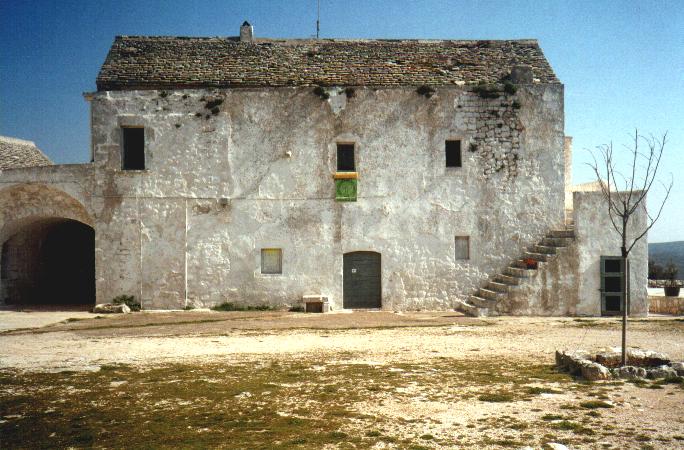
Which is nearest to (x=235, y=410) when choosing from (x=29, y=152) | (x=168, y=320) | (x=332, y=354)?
(x=332, y=354)

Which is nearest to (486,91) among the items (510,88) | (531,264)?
(510,88)

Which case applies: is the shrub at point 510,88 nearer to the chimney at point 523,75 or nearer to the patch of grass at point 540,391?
the chimney at point 523,75

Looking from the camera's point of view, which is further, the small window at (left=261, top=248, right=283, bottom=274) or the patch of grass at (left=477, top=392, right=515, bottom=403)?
the small window at (left=261, top=248, right=283, bottom=274)

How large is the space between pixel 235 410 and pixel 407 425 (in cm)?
204

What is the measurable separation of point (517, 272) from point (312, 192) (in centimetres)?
670

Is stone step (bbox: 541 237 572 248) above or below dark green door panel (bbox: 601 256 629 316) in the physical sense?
above

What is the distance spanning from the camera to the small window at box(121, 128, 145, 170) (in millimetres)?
16812

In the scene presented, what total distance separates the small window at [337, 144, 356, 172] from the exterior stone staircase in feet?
18.1

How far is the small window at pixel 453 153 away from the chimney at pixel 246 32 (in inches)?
317

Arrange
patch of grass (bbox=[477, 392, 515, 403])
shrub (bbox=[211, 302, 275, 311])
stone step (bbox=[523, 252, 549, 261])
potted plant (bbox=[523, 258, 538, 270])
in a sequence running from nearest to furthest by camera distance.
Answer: patch of grass (bbox=[477, 392, 515, 403]), stone step (bbox=[523, 252, 549, 261]), potted plant (bbox=[523, 258, 538, 270]), shrub (bbox=[211, 302, 275, 311])

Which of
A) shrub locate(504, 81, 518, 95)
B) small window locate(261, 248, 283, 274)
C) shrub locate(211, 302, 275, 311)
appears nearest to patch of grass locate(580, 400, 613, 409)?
shrub locate(211, 302, 275, 311)

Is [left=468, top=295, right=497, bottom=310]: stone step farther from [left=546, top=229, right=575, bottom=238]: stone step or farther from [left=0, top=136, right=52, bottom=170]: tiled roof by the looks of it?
[left=0, top=136, right=52, bottom=170]: tiled roof

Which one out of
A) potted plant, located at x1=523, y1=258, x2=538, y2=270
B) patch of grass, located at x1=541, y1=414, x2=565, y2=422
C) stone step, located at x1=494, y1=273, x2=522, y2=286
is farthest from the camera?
potted plant, located at x1=523, y1=258, x2=538, y2=270

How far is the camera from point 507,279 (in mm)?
15984
